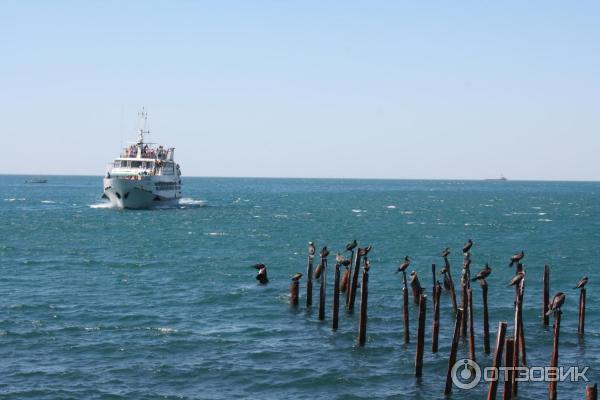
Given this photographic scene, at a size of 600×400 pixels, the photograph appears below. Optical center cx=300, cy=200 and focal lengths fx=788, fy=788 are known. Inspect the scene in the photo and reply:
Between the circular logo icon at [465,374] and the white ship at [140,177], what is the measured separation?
78.1 metres

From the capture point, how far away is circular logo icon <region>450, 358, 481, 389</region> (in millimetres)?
25922

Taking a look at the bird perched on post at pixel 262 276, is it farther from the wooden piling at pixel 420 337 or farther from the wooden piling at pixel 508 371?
the wooden piling at pixel 508 371

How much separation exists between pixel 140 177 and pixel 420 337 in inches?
3129

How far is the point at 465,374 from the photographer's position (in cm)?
2684

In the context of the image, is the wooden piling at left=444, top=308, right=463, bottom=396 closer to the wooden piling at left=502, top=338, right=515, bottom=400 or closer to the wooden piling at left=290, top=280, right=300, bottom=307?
the wooden piling at left=502, top=338, right=515, bottom=400

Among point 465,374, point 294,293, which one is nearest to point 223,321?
point 294,293

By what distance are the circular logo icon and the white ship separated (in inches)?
3075

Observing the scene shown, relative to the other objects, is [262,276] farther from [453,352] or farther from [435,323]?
[453,352]

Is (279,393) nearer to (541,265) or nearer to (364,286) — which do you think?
(364,286)

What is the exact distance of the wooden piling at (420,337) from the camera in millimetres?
26047

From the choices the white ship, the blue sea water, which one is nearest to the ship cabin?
the white ship

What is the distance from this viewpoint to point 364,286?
2956 centimetres

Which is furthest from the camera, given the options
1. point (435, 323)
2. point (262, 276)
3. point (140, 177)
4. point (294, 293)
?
point (140, 177)

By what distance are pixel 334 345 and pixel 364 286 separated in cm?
300
